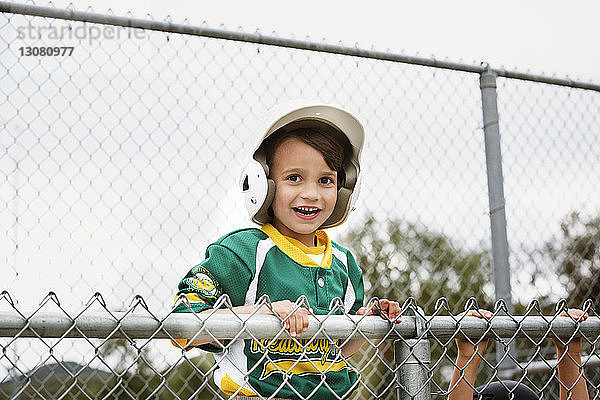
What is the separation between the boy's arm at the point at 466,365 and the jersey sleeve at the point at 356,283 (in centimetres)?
39

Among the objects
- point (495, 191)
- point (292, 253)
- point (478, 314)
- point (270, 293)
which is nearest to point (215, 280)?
point (270, 293)

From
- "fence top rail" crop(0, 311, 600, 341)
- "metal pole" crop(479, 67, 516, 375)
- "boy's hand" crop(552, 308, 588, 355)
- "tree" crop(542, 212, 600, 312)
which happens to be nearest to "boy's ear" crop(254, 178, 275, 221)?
"fence top rail" crop(0, 311, 600, 341)

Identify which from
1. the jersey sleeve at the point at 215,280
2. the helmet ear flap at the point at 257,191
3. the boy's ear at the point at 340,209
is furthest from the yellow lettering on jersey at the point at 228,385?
the boy's ear at the point at 340,209

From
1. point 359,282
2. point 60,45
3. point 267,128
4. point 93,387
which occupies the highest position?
point 60,45

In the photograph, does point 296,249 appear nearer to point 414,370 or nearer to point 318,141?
point 318,141

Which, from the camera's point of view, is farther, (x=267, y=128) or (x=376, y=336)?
(x=267, y=128)

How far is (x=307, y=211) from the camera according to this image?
80.8 inches

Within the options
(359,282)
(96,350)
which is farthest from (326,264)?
(96,350)

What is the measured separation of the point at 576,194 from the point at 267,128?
313 cm

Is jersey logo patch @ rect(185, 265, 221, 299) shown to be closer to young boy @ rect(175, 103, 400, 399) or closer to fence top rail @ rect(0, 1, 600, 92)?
young boy @ rect(175, 103, 400, 399)

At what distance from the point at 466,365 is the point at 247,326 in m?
0.70

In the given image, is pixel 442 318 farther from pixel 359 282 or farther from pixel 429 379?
pixel 359 282

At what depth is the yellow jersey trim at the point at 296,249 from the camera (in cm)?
200

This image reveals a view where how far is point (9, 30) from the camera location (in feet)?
10.6
